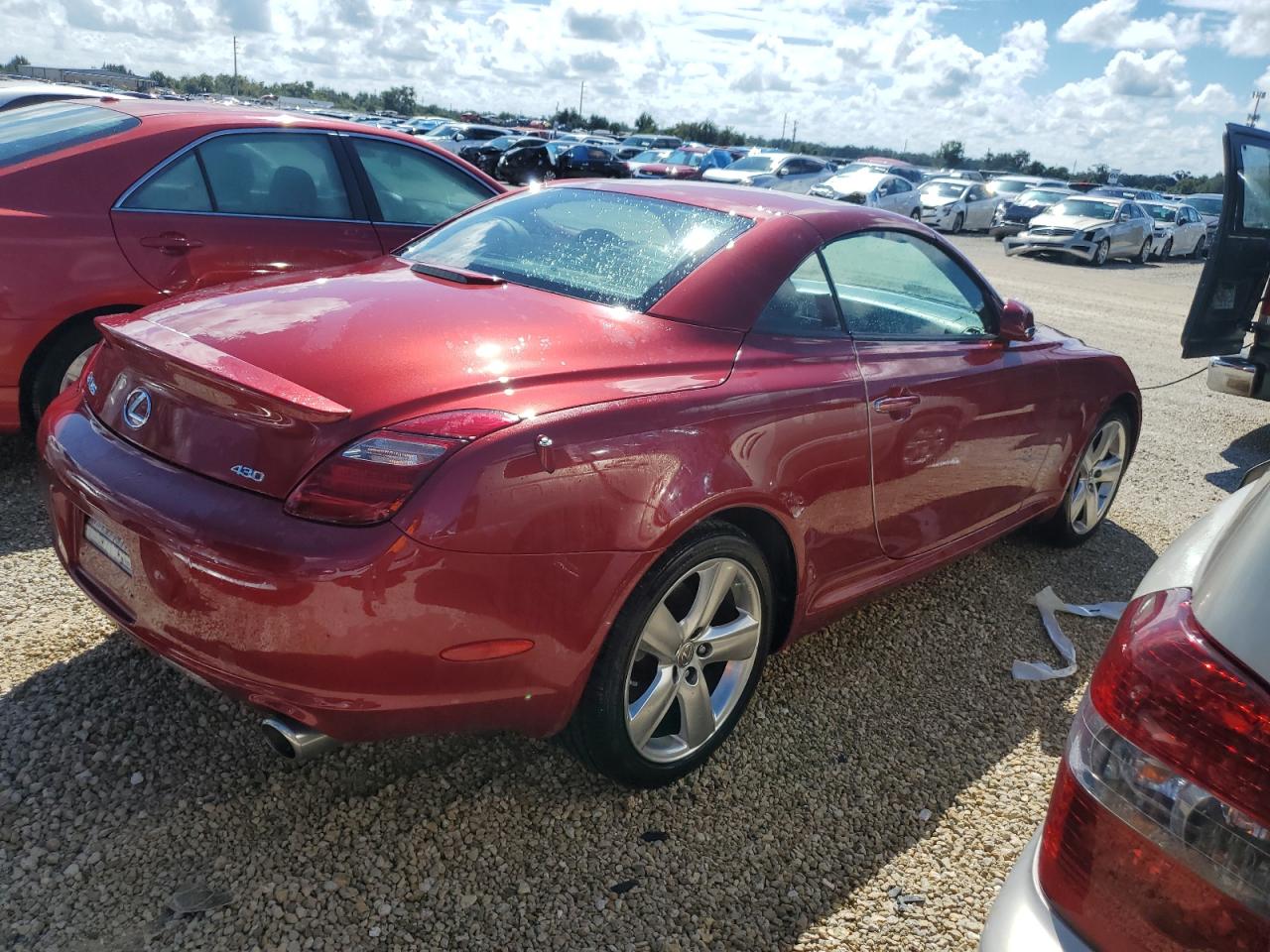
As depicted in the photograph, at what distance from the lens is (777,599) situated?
2967mm

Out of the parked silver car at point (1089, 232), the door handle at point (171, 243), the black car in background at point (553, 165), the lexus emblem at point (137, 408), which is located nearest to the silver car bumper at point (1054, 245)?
the parked silver car at point (1089, 232)

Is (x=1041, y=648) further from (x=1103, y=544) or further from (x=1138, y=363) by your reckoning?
(x=1138, y=363)

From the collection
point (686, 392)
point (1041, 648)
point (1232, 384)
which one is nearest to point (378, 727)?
point (686, 392)

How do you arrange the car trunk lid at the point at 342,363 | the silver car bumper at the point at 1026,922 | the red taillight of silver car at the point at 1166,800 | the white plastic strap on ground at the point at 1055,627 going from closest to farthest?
the red taillight of silver car at the point at 1166,800, the silver car bumper at the point at 1026,922, the car trunk lid at the point at 342,363, the white plastic strap on ground at the point at 1055,627

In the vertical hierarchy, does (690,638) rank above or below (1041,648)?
above

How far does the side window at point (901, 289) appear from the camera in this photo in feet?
10.5

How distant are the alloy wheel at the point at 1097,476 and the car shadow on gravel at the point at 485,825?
151 cm

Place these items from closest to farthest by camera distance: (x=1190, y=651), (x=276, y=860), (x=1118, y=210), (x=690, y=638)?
1. (x=1190, y=651)
2. (x=276, y=860)
3. (x=690, y=638)
4. (x=1118, y=210)

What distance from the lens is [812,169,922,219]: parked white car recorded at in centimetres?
2286

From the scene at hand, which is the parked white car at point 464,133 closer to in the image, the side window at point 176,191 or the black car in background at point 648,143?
the black car in background at point 648,143

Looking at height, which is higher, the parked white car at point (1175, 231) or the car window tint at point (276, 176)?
the car window tint at point (276, 176)

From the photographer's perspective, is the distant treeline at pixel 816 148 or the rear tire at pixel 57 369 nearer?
the rear tire at pixel 57 369

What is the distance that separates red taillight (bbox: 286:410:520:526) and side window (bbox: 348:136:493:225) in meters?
3.45

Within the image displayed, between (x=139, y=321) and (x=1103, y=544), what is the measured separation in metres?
4.24
